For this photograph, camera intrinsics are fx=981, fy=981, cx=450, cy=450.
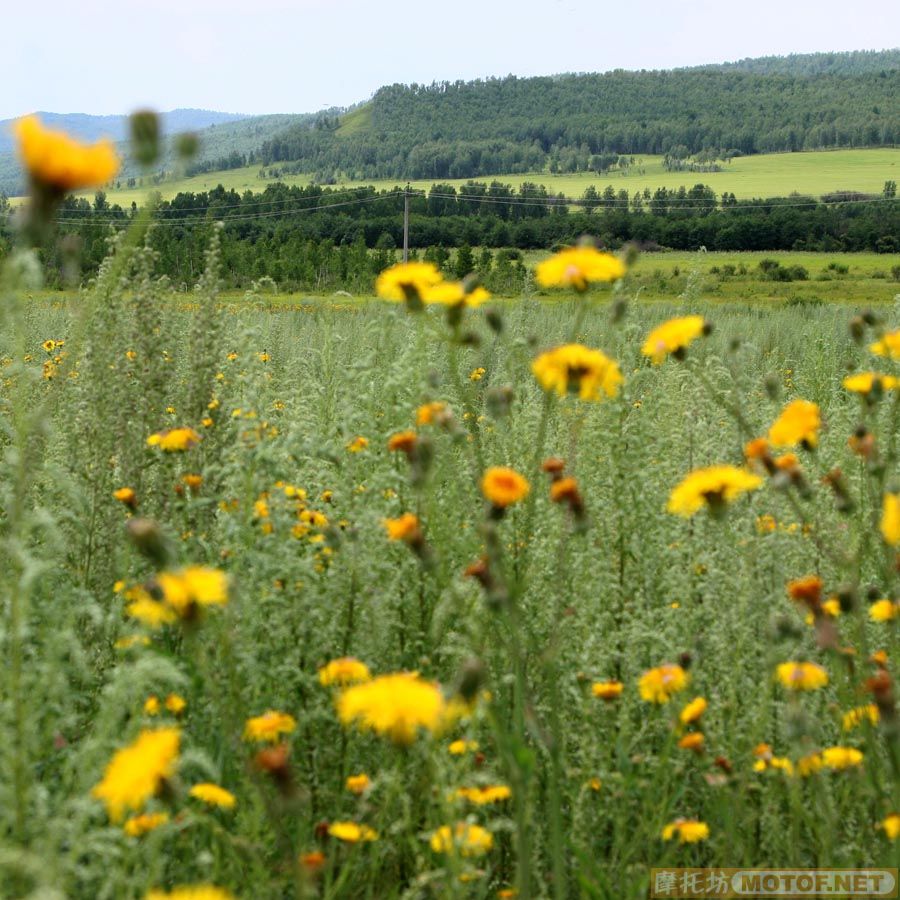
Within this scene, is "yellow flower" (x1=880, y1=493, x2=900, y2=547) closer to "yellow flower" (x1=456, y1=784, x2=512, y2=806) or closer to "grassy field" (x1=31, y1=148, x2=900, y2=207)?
"yellow flower" (x1=456, y1=784, x2=512, y2=806)

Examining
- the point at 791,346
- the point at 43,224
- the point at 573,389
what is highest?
the point at 43,224

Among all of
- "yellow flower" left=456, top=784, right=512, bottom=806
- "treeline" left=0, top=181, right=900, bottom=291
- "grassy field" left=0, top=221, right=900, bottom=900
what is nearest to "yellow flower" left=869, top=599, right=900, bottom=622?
"grassy field" left=0, top=221, right=900, bottom=900

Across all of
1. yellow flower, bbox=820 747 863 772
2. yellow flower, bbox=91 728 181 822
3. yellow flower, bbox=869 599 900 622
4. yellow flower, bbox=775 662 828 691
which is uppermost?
yellow flower, bbox=91 728 181 822

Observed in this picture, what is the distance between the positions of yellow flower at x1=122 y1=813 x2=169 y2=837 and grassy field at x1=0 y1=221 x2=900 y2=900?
1 centimetres

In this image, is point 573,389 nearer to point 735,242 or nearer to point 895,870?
point 895,870

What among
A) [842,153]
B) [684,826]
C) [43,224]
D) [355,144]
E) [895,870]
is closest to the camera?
[43,224]

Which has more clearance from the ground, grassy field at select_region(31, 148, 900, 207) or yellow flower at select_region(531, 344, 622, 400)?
grassy field at select_region(31, 148, 900, 207)

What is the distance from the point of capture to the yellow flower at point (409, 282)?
2.29 m

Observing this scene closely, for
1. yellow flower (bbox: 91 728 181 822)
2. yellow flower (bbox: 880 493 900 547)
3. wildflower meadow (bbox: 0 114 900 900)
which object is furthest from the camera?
yellow flower (bbox: 880 493 900 547)

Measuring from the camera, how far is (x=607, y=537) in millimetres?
3410

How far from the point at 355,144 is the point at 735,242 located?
102925 millimetres

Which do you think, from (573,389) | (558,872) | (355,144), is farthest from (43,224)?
(355,144)

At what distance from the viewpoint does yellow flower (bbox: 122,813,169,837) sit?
1.72 m

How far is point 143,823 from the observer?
1768 millimetres
